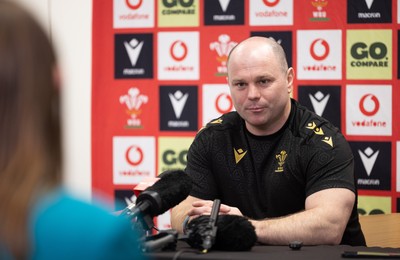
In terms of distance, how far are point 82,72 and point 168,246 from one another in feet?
6.88

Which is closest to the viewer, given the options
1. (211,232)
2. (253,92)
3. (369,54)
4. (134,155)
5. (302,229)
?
(211,232)

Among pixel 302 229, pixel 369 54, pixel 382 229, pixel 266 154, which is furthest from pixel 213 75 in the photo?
pixel 302 229

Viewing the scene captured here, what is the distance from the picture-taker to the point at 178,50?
10.7 ft

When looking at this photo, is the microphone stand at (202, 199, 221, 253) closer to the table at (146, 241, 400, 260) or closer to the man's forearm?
the table at (146, 241, 400, 260)

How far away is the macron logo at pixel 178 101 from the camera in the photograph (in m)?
3.28

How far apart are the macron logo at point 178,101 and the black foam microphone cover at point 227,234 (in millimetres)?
1744

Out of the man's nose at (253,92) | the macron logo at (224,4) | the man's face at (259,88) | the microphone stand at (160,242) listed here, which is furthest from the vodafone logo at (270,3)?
the microphone stand at (160,242)

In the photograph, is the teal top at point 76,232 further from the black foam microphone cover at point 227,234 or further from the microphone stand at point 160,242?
the black foam microphone cover at point 227,234

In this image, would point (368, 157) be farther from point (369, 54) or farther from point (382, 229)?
point (382, 229)

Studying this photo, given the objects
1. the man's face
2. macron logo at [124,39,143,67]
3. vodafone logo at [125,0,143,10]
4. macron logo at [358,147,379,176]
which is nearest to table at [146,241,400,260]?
the man's face

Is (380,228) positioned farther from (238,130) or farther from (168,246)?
(168,246)

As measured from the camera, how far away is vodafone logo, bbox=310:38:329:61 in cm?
312

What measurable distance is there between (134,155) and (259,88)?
1.09 m

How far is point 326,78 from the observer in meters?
3.14
